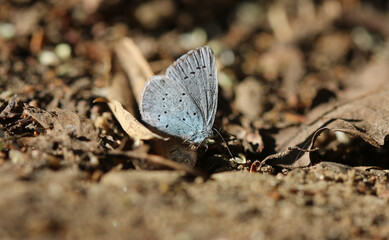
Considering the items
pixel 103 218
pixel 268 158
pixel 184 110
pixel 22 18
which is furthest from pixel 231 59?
pixel 103 218

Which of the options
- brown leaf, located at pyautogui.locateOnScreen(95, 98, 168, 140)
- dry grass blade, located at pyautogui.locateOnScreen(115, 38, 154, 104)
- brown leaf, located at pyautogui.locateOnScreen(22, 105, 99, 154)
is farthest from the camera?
dry grass blade, located at pyautogui.locateOnScreen(115, 38, 154, 104)

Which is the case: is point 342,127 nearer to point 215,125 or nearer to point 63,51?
point 215,125

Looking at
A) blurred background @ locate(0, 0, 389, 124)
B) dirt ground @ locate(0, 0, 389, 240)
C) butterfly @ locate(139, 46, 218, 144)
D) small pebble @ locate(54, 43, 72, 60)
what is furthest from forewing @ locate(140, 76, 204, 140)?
small pebble @ locate(54, 43, 72, 60)

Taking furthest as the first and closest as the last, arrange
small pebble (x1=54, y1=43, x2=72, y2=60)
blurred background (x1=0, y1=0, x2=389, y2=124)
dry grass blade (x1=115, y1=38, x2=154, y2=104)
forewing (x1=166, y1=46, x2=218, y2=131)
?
small pebble (x1=54, y1=43, x2=72, y2=60) → blurred background (x1=0, y1=0, x2=389, y2=124) → dry grass blade (x1=115, y1=38, x2=154, y2=104) → forewing (x1=166, y1=46, x2=218, y2=131)

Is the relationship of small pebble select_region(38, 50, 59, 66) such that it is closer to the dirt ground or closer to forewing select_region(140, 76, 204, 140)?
the dirt ground

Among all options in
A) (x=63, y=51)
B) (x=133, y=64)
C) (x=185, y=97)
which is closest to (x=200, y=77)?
(x=185, y=97)

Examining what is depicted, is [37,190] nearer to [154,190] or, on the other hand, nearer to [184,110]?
[154,190]
